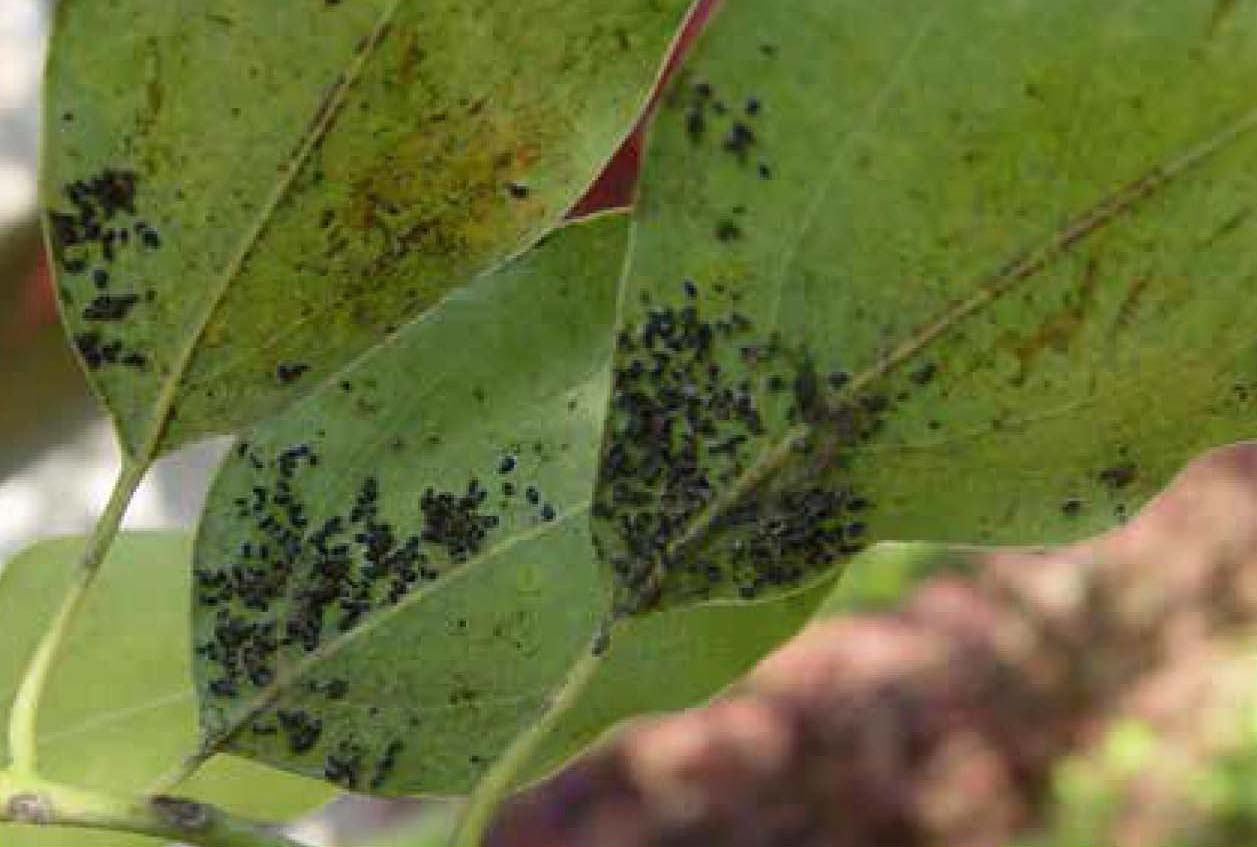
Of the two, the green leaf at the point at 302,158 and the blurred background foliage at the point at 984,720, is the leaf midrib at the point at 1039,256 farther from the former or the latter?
the blurred background foliage at the point at 984,720

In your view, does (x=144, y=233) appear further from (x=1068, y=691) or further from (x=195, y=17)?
(x=1068, y=691)

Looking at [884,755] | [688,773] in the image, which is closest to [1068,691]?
[884,755]

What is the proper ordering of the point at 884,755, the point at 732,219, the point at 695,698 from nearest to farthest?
the point at 732,219
the point at 695,698
the point at 884,755

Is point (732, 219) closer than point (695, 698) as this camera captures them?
Yes

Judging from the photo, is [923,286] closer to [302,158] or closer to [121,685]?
[302,158]

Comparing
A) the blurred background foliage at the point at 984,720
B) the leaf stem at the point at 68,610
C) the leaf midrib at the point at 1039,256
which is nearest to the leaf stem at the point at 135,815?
the leaf stem at the point at 68,610

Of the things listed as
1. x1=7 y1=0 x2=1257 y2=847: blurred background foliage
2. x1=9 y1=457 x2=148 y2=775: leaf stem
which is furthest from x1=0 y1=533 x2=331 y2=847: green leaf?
x1=7 y1=0 x2=1257 y2=847: blurred background foliage

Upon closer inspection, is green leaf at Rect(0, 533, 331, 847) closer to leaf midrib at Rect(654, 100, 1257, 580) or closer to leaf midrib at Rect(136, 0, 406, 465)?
leaf midrib at Rect(136, 0, 406, 465)

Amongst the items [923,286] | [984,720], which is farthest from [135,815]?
[984,720]
